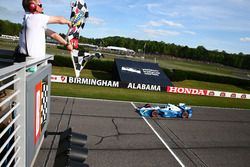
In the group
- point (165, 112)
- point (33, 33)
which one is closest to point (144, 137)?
point (165, 112)

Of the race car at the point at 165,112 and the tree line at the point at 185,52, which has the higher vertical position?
the tree line at the point at 185,52

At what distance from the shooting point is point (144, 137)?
32.3 ft

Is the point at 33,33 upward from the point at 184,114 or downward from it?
upward

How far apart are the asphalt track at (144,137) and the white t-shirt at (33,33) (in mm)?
3996

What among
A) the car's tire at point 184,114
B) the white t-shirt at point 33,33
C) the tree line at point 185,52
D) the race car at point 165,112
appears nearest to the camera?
the white t-shirt at point 33,33

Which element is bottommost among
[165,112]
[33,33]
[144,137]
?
[144,137]

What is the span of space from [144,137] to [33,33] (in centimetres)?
718

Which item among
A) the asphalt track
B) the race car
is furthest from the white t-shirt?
the race car

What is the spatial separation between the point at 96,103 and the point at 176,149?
7029mm

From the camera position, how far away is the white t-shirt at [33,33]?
3.80m

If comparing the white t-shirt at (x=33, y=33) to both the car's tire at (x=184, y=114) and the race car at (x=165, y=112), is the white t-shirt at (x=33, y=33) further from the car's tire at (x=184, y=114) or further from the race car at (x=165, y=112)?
the car's tire at (x=184, y=114)

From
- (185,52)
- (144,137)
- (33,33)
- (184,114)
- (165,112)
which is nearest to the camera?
(33,33)

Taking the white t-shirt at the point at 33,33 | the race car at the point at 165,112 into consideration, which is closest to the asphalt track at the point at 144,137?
the race car at the point at 165,112

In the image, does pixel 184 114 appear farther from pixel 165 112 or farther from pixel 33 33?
pixel 33 33
